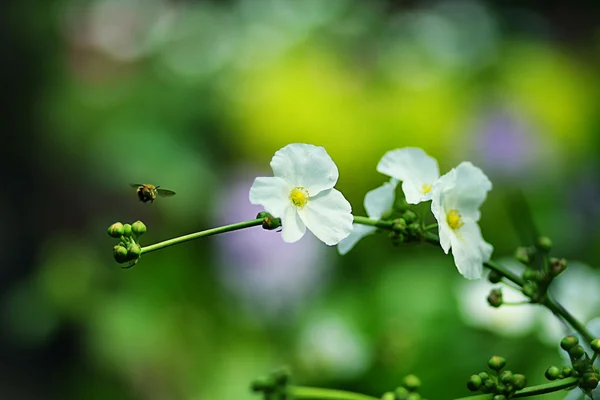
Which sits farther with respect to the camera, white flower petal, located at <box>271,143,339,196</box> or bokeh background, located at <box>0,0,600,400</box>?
bokeh background, located at <box>0,0,600,400</box>

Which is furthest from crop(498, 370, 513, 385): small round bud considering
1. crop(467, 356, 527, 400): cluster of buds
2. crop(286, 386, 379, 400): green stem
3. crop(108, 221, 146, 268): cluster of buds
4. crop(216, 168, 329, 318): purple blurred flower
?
crop(216, 168, 329, 318): purple blurred flower

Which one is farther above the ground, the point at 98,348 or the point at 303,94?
the point at 303,94

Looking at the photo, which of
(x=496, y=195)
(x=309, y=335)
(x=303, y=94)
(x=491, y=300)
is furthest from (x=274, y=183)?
(x=303, y=94)

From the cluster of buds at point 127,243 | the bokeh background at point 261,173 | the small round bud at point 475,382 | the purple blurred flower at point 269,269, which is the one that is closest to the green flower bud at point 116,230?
the cluster of buds at point 127,243

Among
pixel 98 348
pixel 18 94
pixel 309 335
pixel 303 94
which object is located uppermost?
pixel 18 94

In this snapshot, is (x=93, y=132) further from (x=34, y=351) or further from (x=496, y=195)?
(x=496, y=195)

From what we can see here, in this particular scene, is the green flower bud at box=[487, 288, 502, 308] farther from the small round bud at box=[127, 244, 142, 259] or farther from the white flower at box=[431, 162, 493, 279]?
the small round bud at box=[127, 244, 142, 259]
